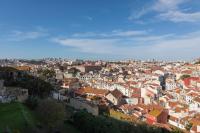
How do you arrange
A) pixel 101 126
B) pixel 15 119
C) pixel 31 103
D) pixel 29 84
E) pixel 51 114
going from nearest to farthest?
pixel 15 119 → pixel 51 114 → pixel 101 126 → pixel 31 103 → pixel 29 84

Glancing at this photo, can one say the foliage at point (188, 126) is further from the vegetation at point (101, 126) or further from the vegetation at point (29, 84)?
the vegetation at point (29, 84)

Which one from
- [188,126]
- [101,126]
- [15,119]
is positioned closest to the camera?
[15,119]

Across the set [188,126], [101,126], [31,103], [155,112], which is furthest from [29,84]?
[188,126]

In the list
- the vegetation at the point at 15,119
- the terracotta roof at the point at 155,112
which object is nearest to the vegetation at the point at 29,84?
the vegetation at the point at 15,119

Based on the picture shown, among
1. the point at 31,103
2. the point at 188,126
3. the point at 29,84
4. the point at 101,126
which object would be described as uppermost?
the point at 29,84

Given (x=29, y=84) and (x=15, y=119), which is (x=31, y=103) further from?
(x=29, y=84)

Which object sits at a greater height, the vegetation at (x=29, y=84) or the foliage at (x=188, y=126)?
the vegetation at (x=29, y=84)

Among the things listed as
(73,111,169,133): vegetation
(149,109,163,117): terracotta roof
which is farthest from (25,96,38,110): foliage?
(149,109,163,117): terracotta roof

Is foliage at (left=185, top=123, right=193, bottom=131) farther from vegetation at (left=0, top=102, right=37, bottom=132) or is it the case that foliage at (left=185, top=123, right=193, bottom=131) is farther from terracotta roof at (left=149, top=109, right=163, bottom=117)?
vegetation at (left=0, top=102, right=37, bottom=132)
